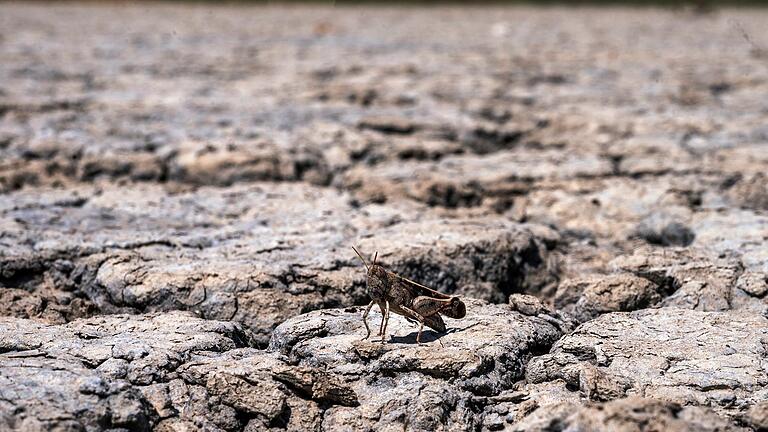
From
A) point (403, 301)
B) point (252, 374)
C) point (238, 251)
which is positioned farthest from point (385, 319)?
point (238, 251)

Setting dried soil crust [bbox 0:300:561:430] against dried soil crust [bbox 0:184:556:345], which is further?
dried soil crust [bbox 0:184:556:345]

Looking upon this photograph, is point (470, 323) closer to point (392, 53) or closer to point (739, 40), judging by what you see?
point (392, 53)

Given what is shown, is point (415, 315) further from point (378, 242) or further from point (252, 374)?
point (378, 242)

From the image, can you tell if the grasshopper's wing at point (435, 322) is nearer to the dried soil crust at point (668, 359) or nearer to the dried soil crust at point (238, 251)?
the dried soil crust at point (668, 359)

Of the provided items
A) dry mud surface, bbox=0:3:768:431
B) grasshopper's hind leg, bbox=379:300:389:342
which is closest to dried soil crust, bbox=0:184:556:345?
dry mud surface, bbox=0:3:768:431

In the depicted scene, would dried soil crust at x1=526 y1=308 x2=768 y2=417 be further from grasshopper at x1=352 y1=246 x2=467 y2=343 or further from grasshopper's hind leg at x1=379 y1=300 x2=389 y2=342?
grasshopper's hind leg at x1=379 y1=300 x2=389 y2=342

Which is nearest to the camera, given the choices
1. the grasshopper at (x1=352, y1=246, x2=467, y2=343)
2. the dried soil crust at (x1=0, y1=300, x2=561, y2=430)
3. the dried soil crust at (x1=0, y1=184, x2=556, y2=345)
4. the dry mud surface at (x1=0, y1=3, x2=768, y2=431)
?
the dried soil crust at (x1=0, y1=300, x2=561, y2=430)
